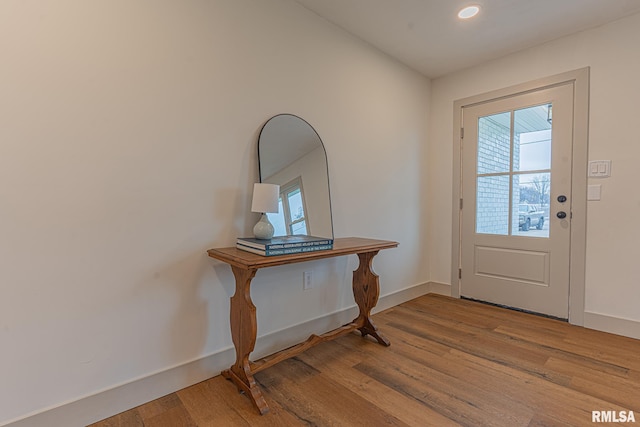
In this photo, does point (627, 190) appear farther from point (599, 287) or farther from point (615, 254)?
point (599, 287)

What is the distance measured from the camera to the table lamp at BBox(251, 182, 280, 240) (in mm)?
1738

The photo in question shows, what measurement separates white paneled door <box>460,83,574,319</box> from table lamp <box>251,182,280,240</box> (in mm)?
2283

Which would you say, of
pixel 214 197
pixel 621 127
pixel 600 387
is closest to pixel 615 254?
pixel 621 127

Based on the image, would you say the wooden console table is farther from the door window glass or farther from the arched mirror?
the door window glass

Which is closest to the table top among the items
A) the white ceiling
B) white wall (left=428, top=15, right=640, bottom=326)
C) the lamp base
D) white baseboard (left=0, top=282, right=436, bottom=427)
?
the lamp base

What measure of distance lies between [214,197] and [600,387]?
2.38 metres

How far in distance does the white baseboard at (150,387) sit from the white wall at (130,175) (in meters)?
0.04

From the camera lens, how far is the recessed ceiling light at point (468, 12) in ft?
7.11

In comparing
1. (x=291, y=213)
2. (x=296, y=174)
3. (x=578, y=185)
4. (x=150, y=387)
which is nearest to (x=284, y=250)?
(x=291, y=213)

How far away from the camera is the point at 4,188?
121 cm

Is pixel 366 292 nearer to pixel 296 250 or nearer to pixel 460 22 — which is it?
pixel 296 250

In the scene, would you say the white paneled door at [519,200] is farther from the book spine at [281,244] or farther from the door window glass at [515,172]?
the book spine at [281,244]

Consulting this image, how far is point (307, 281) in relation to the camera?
2234mm

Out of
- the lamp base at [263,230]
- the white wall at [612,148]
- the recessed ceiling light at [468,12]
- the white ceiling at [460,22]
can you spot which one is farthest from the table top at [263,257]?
the white wall at [612,148]
